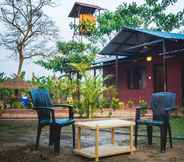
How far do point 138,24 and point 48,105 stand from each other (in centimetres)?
2186

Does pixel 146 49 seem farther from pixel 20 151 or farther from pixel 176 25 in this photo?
pixel 20 151

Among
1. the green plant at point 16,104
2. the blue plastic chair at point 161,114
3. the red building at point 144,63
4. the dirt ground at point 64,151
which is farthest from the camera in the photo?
the red building at point 144,63

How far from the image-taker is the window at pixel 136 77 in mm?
20172

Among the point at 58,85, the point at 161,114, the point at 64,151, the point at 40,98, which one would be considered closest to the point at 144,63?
the point at 58,85

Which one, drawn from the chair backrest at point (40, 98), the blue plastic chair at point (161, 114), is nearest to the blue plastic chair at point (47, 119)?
the chair backrest at point (40, 98)

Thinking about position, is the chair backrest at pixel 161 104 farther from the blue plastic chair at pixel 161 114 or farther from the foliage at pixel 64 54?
the foliage at pixel 64 54

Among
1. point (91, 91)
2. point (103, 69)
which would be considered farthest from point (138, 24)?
point (91, 91)

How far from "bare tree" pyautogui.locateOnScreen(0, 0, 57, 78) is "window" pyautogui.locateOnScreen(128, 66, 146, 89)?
780 centimetres

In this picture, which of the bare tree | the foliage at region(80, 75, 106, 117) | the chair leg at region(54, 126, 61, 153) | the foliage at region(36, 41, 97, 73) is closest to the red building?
the foliage at region(80, 75, 106, 117)

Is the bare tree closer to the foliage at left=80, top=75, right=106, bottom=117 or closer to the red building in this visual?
the red building

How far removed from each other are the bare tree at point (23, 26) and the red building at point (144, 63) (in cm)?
690

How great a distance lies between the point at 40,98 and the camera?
668cm

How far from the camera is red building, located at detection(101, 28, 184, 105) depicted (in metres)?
16.9

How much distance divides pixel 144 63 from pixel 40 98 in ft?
44.0
